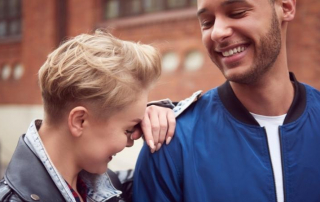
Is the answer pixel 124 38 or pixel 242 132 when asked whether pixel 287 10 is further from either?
pixel 124 38

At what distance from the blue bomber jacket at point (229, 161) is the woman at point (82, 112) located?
0.67 ft

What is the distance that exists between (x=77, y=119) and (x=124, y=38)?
6784 millimetres

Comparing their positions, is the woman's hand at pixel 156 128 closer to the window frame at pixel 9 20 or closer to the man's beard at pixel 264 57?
the man's beard at pixel 264 57

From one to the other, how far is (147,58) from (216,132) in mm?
471

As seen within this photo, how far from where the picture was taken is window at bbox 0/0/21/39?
1147cm

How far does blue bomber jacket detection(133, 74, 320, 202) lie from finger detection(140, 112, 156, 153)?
10 centimetres

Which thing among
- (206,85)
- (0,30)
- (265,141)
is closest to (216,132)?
(265,141)

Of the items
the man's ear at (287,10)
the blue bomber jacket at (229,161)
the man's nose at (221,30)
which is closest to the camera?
the blue bomber jacket at (229,161)

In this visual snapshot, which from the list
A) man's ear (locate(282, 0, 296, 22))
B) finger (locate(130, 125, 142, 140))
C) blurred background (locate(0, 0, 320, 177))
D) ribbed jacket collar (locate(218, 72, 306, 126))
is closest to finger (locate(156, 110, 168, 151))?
finger (locate(130, 125, 142, 140))

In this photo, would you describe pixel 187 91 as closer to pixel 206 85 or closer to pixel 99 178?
pixel 206 85

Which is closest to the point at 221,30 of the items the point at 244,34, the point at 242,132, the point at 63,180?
the point at 244,34

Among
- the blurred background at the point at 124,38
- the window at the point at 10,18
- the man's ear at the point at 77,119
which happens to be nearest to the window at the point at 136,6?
the blurred background at the point at 124,38

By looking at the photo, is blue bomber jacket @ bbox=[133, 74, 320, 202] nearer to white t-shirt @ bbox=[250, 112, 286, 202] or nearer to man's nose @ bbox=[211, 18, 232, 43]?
white t-shirt @ bbox=[250, 112, 286, 202]

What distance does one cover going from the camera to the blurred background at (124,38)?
6.05 meters
